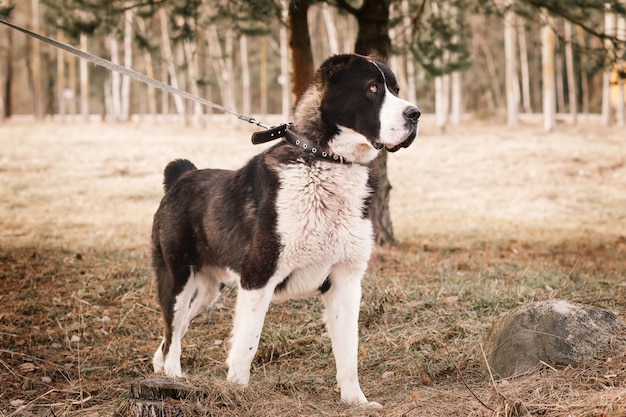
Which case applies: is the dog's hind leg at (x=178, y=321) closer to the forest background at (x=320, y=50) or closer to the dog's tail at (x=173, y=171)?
the dog's tail at (x=173, y=171)

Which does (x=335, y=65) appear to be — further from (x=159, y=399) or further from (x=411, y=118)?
(x=159, y=399)

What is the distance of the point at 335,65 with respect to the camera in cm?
452

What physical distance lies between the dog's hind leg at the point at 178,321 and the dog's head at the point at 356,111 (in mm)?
1486

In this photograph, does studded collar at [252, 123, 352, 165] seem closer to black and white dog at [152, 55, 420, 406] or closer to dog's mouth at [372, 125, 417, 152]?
black and white dog at [152, 55, 420, 406]

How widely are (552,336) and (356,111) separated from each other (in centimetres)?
195

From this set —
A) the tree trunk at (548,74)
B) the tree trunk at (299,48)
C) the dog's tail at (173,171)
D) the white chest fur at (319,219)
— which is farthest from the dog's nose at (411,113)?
the tree trunk at (548,74)

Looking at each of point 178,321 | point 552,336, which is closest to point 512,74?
point 552,336

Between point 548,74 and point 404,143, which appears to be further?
point 548,74

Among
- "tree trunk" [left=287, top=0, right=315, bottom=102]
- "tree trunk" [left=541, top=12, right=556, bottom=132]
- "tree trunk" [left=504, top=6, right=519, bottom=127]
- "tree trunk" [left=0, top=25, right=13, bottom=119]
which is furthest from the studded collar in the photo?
"tree trunk" [left=0, top=25, right=13, bottom=119]

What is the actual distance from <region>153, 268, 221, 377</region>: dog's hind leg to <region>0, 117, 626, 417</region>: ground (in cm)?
28

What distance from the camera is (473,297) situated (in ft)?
21.7

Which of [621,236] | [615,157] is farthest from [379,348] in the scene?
[615,157]

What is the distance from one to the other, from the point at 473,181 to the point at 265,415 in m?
15.6

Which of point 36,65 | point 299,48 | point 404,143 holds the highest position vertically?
point 36,65
